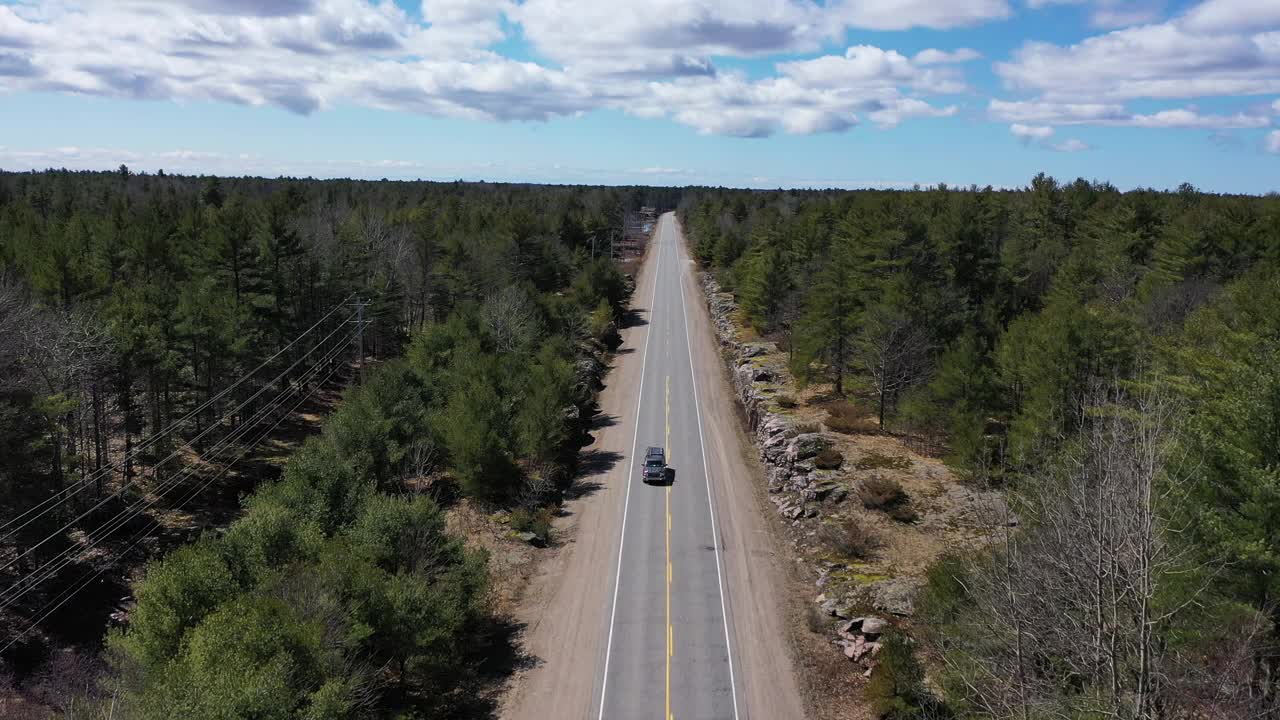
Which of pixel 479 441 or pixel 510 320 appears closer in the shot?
pixel 479 441

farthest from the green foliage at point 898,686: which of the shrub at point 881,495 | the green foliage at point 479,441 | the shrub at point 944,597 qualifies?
the green foliage at point 479,441

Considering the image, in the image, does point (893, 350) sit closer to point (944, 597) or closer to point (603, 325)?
point (944, 597)

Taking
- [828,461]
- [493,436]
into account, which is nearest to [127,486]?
[493,436]

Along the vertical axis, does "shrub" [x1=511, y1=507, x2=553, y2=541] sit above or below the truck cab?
below

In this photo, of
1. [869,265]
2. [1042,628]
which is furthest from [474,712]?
[869,265]

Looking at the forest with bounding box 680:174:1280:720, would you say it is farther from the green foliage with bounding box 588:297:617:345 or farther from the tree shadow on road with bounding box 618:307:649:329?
the green foliage with bounding box 588:297:617:345

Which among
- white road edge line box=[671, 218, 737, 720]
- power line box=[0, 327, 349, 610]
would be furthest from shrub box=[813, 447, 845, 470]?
power line box=[0, 327, 349, 610]
